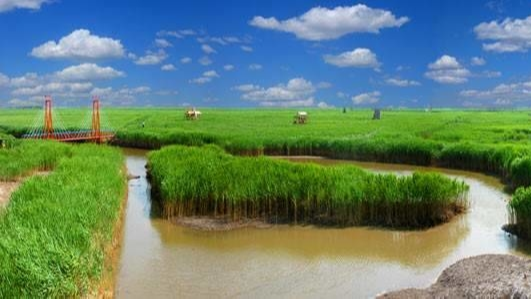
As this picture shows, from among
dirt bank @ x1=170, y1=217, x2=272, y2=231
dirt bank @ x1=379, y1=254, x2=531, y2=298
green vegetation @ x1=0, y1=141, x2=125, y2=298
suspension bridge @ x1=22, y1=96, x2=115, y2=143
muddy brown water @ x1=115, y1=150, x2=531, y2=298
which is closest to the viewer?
green vegetation @ x1=0, y1=141, x2=125, y2=298

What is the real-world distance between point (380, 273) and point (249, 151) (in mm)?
28464

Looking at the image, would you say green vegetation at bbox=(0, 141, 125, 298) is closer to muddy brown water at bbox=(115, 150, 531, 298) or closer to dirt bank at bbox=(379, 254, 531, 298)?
muddy brown water at bbox=(115, 150, 531, 298)

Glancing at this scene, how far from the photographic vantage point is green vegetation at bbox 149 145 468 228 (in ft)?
53.6

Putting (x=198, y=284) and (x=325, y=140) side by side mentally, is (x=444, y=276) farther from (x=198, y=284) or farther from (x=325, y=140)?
(x=325, y=140)

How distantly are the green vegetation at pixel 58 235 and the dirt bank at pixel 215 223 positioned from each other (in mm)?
2304

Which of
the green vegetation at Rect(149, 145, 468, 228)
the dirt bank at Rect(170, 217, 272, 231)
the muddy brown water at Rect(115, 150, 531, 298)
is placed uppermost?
the green vegetation at Rect(149, 145, 468, 228)

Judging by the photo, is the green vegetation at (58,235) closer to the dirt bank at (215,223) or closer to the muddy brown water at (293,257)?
the muddy brown water at (293,257)

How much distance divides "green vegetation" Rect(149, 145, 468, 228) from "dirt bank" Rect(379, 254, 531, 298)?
4951 mm

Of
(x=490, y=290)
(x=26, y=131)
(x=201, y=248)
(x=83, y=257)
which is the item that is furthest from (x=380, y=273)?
(x=26, y=131)

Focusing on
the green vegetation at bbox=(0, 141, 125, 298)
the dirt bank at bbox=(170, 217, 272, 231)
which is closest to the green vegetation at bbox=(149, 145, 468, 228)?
the dirt bank at bbox=(170, 217, 272, 231)

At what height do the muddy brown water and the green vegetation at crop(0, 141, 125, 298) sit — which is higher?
the green vegetation at crop(0, 141, 125, 298)

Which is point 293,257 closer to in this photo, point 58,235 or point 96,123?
point 58,235

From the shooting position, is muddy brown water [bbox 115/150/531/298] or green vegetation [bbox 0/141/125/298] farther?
muddy brown water [bbox 115/150/531/298]

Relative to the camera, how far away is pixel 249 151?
4069cm
